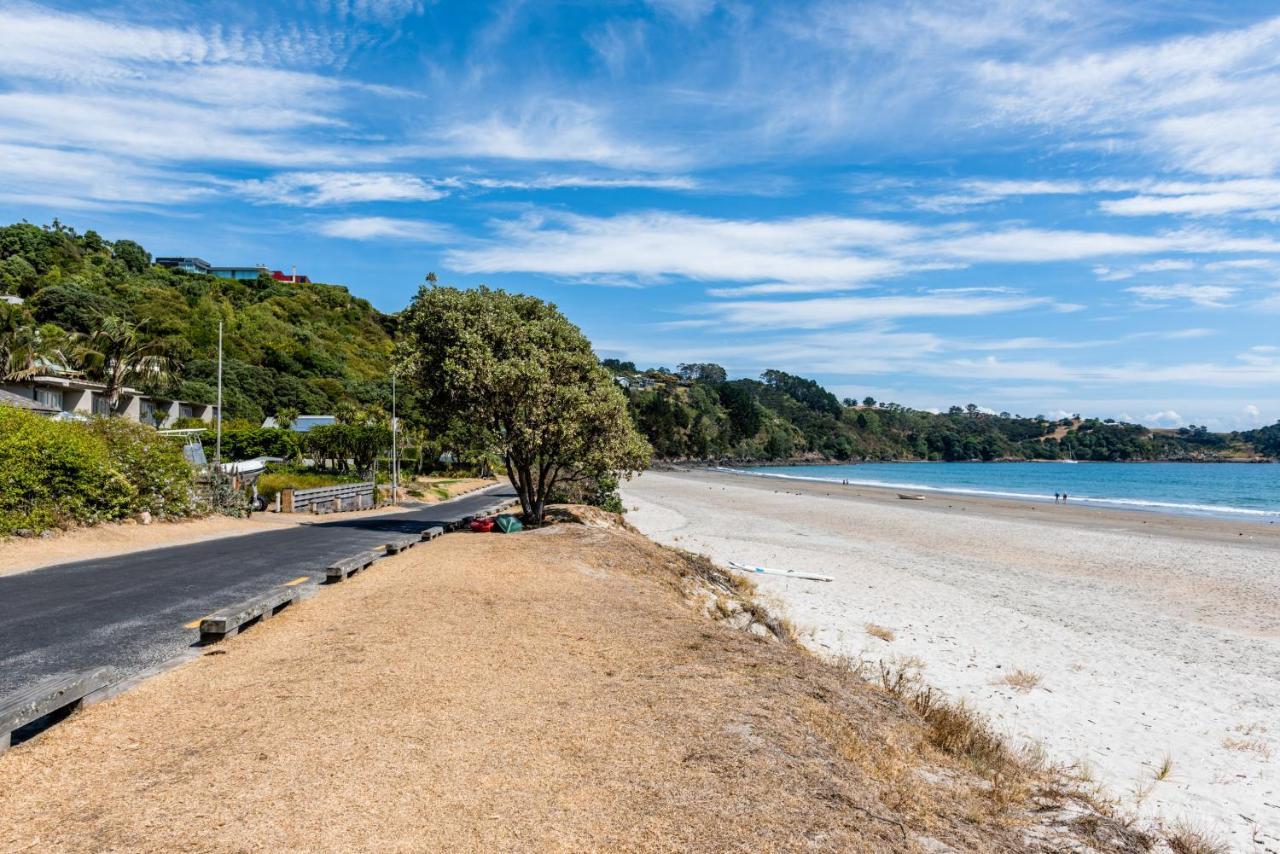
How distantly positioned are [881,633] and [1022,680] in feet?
9.19

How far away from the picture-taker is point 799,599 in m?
16.8

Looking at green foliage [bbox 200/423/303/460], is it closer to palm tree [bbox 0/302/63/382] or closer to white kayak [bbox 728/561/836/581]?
palm tree [bbox 0/302/63/382]

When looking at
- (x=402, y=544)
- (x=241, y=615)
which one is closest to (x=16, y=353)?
(x=402, y=544)

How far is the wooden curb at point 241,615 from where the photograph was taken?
8.60 metres

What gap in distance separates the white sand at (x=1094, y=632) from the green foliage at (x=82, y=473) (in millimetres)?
17074

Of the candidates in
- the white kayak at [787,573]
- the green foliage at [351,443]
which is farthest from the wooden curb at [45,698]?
the green foliage at [351,443]

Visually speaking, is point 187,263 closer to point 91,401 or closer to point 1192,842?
point 91,401

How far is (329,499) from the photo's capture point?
32.6 metres

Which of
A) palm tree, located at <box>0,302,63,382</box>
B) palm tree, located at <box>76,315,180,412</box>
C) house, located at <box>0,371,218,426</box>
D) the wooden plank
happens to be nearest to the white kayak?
the wooden plank

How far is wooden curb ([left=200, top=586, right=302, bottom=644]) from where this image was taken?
860cm

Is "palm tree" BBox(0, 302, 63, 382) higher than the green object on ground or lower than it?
higher

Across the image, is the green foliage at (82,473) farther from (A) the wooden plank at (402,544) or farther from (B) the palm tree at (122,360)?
(B) the palm tree at (122,360)

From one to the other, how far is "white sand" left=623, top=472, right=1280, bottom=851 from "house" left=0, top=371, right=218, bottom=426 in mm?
36255

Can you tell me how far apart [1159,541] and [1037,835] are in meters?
33.8
